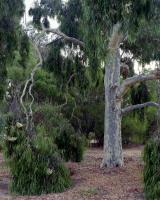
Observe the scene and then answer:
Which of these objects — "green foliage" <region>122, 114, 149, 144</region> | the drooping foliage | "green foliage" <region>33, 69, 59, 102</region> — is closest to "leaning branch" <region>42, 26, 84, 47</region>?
the drooping foliage

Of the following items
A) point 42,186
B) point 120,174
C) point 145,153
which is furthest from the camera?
point 120,174

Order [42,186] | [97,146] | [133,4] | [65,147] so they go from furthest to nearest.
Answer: [97,146] → [65,147] → [42,186] → [133,4]

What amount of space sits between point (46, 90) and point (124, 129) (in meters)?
4.03

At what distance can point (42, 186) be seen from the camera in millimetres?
10344

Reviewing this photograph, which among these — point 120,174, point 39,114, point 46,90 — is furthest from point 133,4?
point 46,90

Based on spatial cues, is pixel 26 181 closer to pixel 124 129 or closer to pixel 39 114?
pixel 39 114

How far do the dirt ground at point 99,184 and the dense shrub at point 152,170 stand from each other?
1.39 feet

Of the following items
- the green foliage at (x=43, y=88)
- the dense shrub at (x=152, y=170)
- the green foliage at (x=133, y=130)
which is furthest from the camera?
the green foliage at (x=133, y=130)

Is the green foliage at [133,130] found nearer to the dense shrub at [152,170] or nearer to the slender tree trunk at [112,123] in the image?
the slender tree trunk at [112,123]

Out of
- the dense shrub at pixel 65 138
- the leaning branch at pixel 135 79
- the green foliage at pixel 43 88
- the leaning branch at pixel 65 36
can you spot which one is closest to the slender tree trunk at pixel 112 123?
the leaning branch at pixel 135 79

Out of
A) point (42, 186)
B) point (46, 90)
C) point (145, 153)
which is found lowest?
point (42, 186)

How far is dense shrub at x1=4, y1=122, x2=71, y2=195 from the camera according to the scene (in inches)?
404

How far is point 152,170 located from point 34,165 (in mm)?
2694

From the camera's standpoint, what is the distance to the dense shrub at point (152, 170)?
9.00 m
